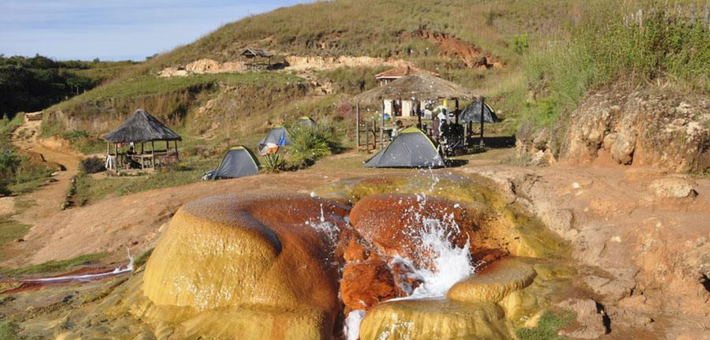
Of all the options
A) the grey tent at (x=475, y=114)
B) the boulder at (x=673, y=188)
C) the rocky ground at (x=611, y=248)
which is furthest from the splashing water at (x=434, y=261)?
the grey tent at (x=475, y=114)

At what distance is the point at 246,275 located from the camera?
20.9 feet

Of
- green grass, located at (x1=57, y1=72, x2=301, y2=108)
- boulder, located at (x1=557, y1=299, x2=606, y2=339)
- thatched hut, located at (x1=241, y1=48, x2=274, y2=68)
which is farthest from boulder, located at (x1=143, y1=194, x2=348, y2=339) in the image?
thatched hut, located at (x1=241, y1=48, x2=274, y2=68)

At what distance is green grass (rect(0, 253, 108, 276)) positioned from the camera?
1023 centimetres

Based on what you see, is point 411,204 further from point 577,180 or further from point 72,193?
point 72,193

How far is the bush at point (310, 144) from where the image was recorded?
19.3 metres

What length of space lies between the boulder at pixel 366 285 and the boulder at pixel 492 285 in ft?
2.80

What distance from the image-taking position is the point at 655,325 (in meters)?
5.57

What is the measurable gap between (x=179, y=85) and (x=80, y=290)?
105ft

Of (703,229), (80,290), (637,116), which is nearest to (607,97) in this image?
(637,116)

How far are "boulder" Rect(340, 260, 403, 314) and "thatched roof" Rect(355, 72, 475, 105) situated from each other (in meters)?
11.7

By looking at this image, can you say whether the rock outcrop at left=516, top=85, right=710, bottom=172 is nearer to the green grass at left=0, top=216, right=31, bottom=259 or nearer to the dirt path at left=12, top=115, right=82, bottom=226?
the green grass at left=0, top=216, right=31, bottom=259

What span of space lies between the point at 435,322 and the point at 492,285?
2.70 feet

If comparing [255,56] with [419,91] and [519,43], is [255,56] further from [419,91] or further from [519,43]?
[419,91]

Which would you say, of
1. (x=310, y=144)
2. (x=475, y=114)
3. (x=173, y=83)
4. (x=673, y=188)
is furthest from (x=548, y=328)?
(x=173, y=83)
